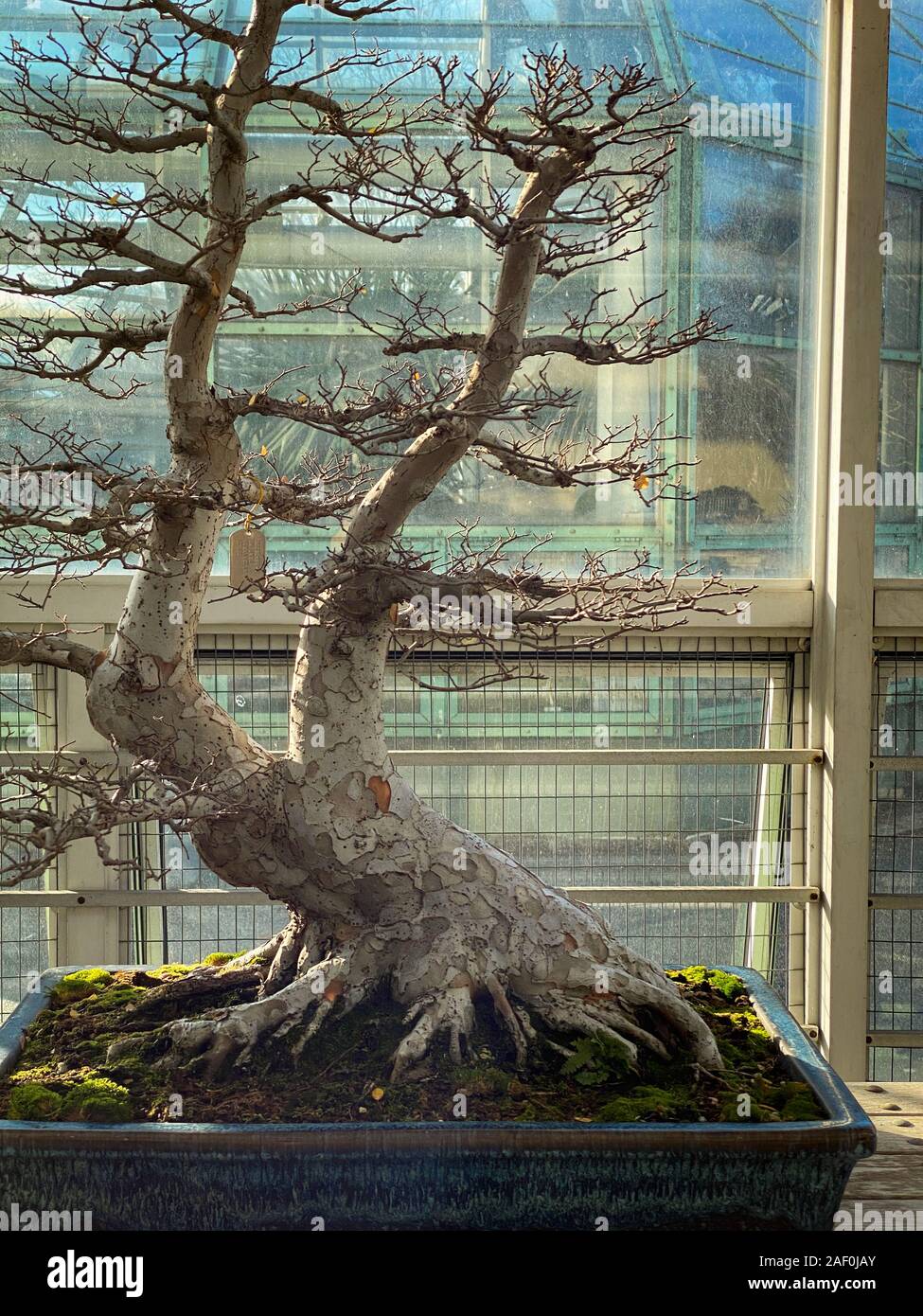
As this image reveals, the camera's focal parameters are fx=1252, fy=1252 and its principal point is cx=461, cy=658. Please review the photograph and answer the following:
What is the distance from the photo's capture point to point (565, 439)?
3.44m

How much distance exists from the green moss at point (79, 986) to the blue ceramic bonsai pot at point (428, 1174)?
0.61 metres

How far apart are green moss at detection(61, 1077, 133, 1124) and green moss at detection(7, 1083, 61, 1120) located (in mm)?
15

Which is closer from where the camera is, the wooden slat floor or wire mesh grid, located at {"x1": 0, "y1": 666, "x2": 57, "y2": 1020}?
the wooden slat floor

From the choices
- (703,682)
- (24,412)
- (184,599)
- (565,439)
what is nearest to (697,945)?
(703,682)

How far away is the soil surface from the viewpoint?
6.34ft

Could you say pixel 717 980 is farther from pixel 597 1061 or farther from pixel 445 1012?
pixel 445 1012

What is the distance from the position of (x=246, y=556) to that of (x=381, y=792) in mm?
502

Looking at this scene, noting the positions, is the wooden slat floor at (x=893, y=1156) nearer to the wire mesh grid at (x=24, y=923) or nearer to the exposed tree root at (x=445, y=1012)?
the exposed tree root at (x=445, y=1012)

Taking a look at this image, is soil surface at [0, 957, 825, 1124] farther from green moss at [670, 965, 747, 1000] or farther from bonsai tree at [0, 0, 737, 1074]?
green moss at [670, 965, 747, 1000]

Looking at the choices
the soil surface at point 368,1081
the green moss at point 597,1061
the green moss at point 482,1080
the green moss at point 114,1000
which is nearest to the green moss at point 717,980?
the soil surface at point 368,1081

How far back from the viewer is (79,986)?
97.6 inches

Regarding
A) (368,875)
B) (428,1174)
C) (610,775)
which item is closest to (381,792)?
(368,875)

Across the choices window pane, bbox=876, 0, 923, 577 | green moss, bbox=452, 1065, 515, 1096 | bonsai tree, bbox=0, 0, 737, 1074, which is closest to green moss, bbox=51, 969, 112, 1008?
bonsai tree, bbox=0, 0, 737, 1074

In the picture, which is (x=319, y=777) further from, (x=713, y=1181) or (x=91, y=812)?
(x=713, y=1181)
